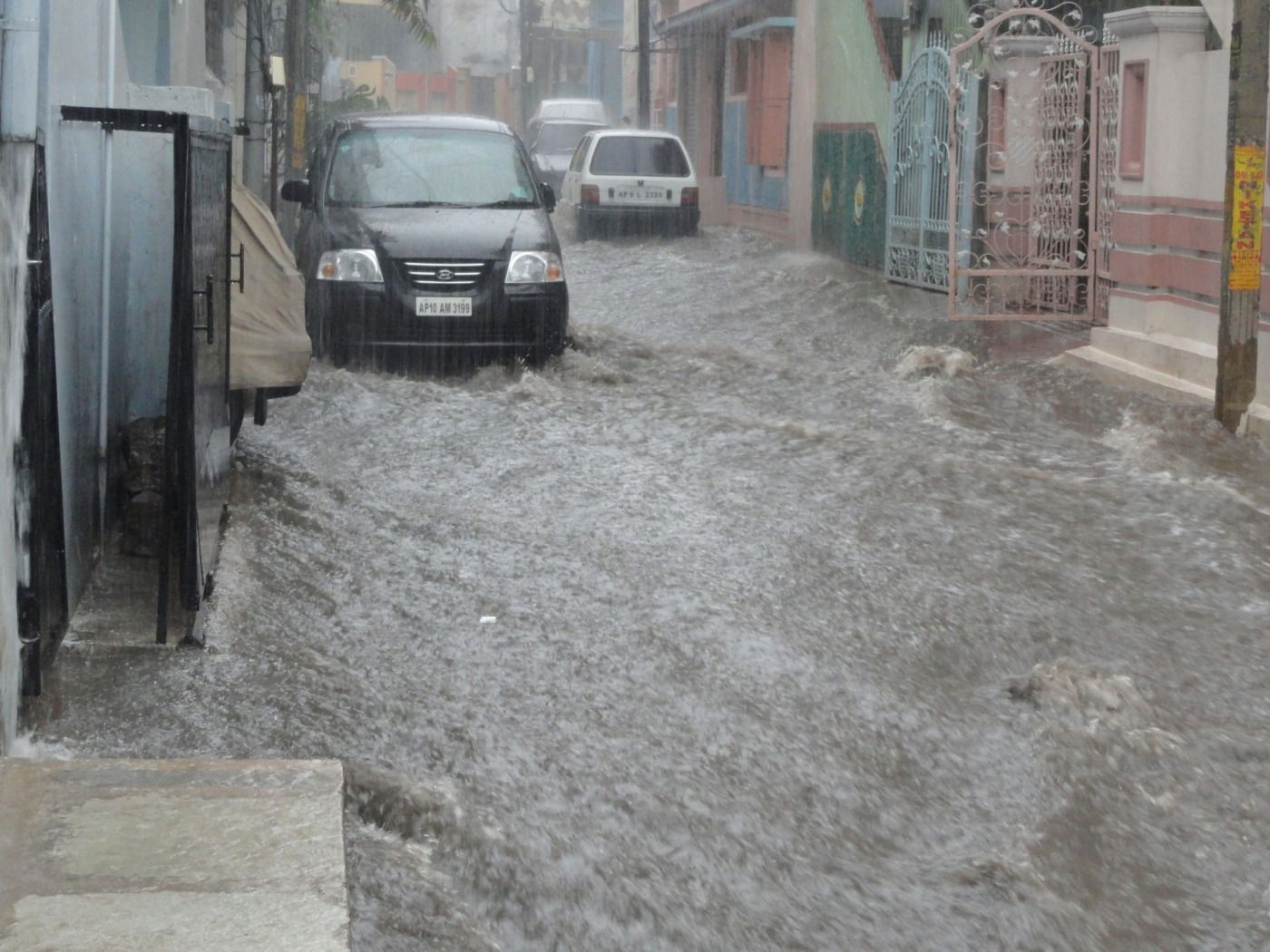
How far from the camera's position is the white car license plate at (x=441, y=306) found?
1038 centimetres

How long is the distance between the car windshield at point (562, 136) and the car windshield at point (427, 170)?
20.0m

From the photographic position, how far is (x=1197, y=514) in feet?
25.0

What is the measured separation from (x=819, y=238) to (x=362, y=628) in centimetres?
1570

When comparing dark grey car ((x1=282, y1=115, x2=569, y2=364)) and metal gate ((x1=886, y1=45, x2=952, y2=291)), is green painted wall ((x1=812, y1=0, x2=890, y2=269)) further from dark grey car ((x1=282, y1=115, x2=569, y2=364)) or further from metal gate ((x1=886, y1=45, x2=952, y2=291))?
dark grey car ((x1=282, y1=115, x2=569, y2=364))

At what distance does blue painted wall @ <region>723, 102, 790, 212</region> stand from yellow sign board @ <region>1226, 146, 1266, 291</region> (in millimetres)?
14134

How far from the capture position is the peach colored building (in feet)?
32.9

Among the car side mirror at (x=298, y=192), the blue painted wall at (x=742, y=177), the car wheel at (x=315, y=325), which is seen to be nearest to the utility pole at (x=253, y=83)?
the car side mirror at (x=298, y=192)

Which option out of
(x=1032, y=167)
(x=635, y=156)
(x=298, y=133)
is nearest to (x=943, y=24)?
(x=1032, y=167)

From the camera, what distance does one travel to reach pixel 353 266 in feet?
34.1

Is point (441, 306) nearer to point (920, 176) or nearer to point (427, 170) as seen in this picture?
point (427, 170)

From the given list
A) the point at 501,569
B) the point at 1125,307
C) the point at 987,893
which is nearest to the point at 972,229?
the point at 1125,307

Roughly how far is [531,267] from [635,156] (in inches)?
496

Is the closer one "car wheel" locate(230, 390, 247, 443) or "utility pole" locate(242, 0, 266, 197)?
"car wheel" locate(230, 390, 247, 443)

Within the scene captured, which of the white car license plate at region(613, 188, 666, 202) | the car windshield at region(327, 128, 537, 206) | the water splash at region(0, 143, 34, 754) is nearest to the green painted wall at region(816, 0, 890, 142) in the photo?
the white car license plate at region(613, 188, 666, 202)
